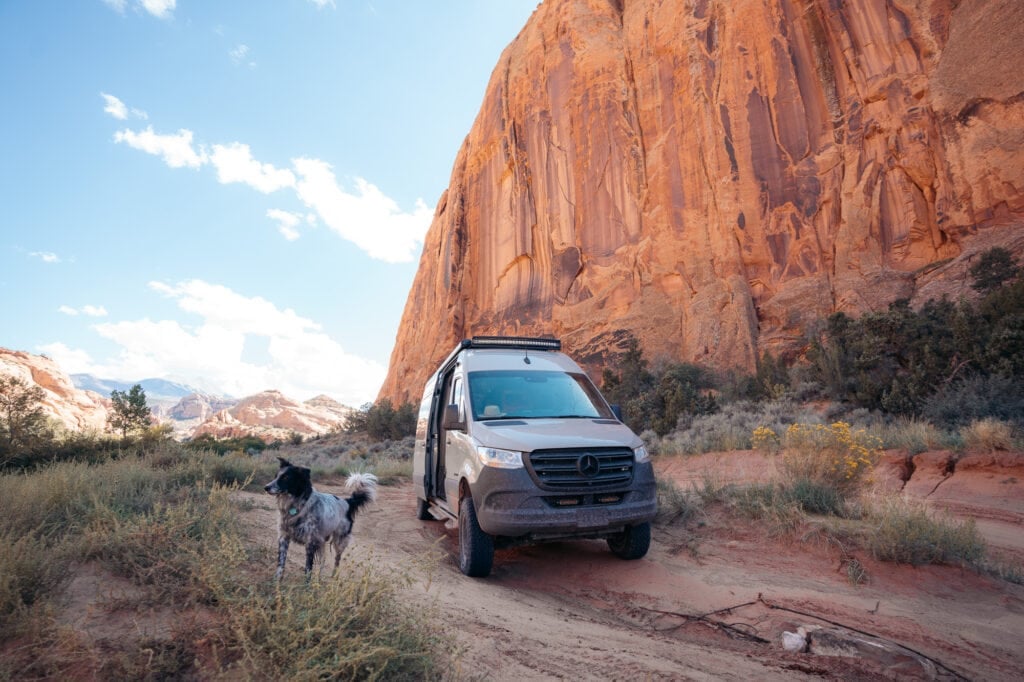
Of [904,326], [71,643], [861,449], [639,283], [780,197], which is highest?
[780,197]

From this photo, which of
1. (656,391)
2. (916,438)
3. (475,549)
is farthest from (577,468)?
(656,391)

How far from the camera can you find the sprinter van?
4891 millimetres

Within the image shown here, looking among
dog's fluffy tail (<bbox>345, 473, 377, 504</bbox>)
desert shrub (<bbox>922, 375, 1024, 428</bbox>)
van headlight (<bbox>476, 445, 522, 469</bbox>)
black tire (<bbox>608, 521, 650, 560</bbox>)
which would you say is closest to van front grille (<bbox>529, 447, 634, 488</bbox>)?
van headlight (<bbox>476, 445, 522, 469</bbox>)

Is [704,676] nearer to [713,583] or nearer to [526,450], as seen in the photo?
[713,583]

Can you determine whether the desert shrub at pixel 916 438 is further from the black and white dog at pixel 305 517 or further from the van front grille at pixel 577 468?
the black and white dog at pixel 305 517

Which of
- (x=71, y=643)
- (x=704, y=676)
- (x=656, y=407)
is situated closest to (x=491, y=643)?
(x=704, y=676)

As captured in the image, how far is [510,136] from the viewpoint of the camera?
36844 mm

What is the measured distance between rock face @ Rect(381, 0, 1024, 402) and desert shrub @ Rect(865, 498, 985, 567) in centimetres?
1687

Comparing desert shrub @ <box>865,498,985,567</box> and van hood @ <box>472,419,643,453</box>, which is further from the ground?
van hood @ <box>472,419,643,453</box>

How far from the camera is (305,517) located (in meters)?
4.15

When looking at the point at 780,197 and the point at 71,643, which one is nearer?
the point at 71,643

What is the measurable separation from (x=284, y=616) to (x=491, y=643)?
1423mm

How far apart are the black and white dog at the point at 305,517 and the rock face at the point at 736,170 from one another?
2139 cm

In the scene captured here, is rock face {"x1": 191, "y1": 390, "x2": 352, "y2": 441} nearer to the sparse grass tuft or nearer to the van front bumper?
the sparse grass tuft
